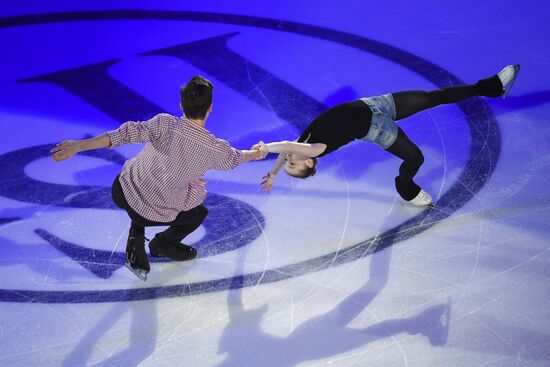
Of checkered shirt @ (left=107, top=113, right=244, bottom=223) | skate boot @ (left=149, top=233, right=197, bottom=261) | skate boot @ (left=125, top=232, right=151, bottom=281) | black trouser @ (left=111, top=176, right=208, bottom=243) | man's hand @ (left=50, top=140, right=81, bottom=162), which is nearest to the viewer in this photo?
man's hand @ (left=50, top=140, right=81, bottom=162)

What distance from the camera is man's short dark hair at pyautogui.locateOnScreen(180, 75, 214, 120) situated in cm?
342

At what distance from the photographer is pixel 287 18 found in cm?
721

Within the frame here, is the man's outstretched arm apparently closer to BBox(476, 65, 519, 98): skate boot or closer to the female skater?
the female skater

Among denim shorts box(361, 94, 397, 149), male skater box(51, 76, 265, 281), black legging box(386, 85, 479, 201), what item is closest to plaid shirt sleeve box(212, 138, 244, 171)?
male skater box(51, 76, 265, 281)

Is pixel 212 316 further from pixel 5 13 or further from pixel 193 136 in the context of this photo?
pixel 5 13

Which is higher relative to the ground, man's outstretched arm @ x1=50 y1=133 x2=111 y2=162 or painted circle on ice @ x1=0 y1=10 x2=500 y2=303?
man's outstretched arm @ x1=50 y1=133 x2=111 y2=162

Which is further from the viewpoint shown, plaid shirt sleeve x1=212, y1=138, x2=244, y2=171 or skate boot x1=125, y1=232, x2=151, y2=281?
skate boot x1=125, y1=232, x2=151, y2=281

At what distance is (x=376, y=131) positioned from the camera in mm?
4328

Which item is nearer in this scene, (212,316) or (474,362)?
(474,362)

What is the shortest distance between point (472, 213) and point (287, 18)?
351cm

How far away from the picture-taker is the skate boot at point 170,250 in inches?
166

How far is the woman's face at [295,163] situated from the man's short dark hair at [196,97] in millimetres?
773

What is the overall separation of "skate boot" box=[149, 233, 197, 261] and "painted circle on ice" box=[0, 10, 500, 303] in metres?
0.22

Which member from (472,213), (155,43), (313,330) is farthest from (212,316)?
(155,43)
